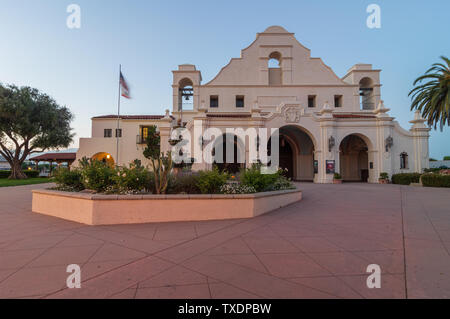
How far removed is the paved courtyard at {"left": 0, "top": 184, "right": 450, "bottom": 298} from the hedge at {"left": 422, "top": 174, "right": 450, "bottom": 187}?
13583 mm

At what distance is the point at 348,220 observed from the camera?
5902 millimetres

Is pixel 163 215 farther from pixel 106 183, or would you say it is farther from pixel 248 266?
pixel 248 266

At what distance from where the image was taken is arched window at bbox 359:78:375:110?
2805 cm

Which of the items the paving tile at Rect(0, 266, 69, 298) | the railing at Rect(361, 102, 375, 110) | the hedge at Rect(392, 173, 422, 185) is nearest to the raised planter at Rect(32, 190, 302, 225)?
the paving tile at Rect(0, 266, 69, 298)

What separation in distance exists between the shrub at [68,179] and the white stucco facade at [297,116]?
11944 millimetres

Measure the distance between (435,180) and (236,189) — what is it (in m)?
18.1

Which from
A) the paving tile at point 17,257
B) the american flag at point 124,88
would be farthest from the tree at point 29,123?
the paving tile at point 17,257

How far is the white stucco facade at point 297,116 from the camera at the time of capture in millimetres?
20125

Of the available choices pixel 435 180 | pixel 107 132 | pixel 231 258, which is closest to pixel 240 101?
pixel 107 132

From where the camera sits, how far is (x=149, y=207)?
19.0 feet

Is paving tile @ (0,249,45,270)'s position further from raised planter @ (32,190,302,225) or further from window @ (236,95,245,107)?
window @ (236,95,245,107)

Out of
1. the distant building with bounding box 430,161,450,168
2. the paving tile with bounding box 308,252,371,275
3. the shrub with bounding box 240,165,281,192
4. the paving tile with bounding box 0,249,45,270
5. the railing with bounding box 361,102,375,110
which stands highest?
the railing with bounding box 361,102,375,110

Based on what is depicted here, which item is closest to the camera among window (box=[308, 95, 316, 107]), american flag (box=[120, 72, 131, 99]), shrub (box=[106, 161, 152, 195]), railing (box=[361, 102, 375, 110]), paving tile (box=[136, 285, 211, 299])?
paving tile (box=[136, 285, 211, 299])
